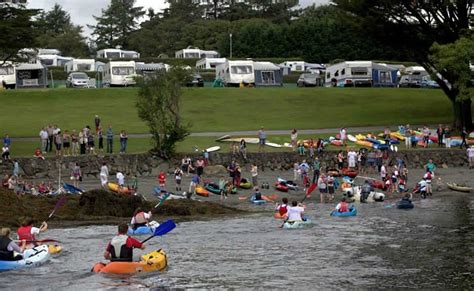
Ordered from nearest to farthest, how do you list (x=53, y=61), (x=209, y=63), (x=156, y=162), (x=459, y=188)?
(x=459, y=188)
(x=156, y=162)
(x=209, y=63)
(x=53, y=61)

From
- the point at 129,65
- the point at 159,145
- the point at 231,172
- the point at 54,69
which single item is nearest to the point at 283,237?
the point at 231,172

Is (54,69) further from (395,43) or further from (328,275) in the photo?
(328,275)

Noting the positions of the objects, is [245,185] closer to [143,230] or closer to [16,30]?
[143,230]

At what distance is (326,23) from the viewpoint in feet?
387

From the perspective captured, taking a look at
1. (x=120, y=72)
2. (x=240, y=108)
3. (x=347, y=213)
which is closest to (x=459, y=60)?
(x=240, y=108)

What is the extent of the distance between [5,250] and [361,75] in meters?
63.3

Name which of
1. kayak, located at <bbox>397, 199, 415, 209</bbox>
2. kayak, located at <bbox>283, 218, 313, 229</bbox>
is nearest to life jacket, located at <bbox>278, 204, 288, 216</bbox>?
kayak, located at <bbox>283, 218, 313, 229</bbox>

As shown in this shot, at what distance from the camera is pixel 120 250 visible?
26.5 metres

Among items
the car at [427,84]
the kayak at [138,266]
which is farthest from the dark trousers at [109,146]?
the car at [427,84]

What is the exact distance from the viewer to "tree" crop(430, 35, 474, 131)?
59.1 m

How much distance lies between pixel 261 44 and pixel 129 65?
37.9 metres

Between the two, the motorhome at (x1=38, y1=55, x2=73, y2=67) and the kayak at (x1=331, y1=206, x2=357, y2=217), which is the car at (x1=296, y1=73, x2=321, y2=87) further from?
the kayak at (x1=331, y1=206, x2=357, y2=217)

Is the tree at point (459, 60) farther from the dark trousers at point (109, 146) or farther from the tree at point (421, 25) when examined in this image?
the dark trousers at point (109, 146)

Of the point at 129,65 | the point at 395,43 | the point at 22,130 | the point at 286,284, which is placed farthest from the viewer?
the point at 129,65
